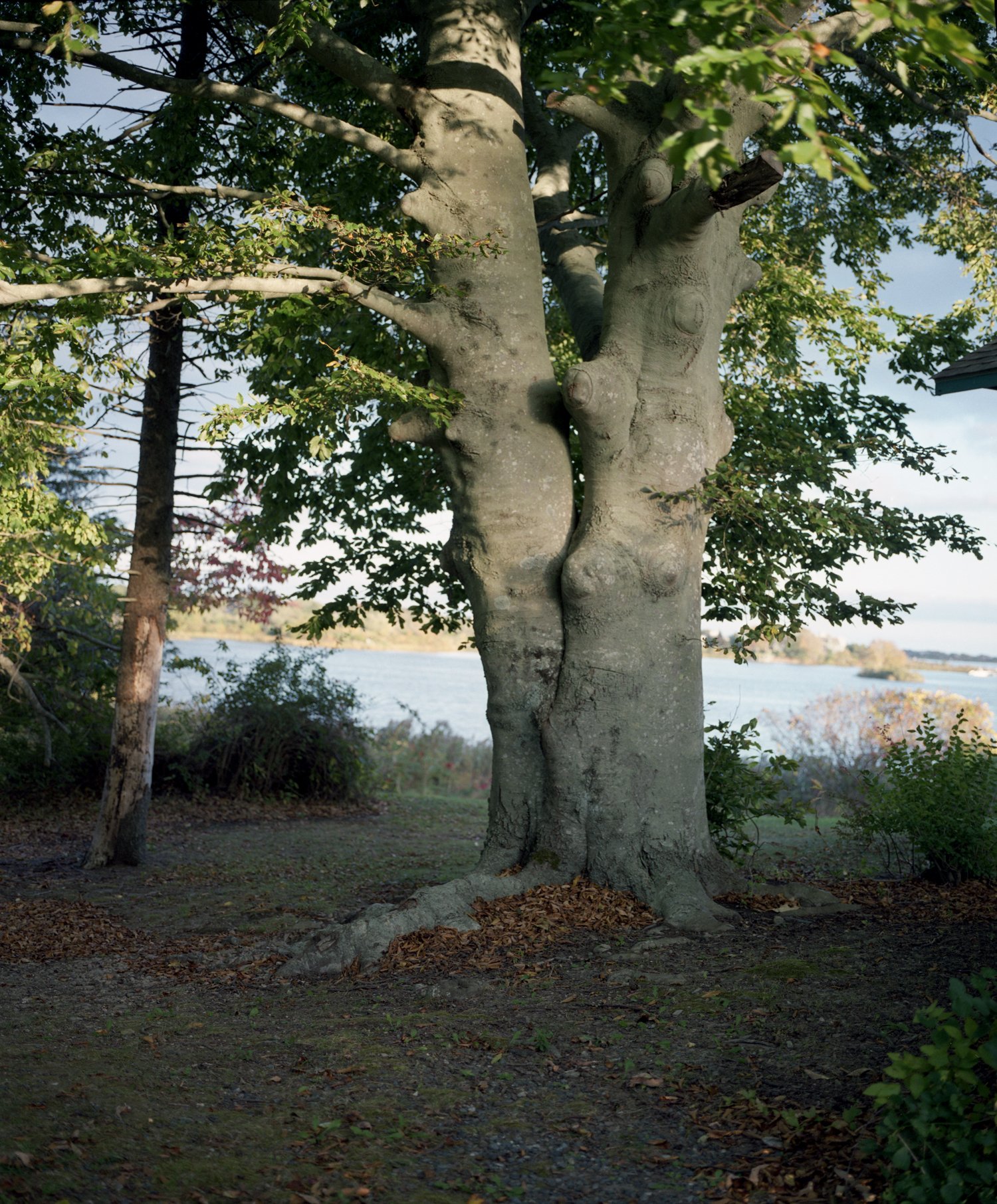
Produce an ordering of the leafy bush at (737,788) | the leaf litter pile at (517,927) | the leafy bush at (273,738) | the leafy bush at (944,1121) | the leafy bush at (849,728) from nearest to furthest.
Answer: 1. the leafy bush at (944,1121)
2. the leaf litter pile at (517,927)
3. the leafy bush at (737,788)
4. the leafy bush at (273,738)
5. the leafy bush at (849,728)

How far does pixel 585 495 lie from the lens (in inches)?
288

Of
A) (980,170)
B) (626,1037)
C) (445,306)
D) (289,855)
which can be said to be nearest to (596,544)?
(445,306)

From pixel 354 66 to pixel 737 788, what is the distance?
606 centimetres

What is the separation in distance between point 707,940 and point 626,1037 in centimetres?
151

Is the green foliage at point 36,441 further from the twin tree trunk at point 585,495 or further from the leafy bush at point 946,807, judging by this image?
the leafy bush at point 946,807

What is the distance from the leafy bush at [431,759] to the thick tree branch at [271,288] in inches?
424

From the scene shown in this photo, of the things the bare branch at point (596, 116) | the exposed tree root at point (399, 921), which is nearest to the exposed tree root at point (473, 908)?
the exposed tree root at point (399, 921)

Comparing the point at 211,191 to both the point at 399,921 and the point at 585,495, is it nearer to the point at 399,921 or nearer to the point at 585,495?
the point at 585,495

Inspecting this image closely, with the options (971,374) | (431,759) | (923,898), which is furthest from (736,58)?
(431,759)

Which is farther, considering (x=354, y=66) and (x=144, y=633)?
(x=144, y=633)

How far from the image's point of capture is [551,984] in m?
5.51

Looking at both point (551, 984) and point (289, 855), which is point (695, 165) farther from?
point (289, 855)

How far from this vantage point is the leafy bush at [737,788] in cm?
786

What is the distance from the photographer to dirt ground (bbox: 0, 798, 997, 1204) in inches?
139
